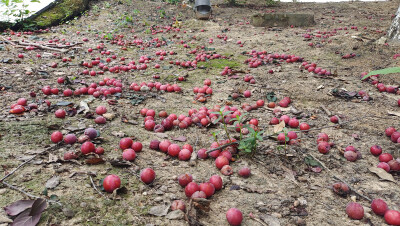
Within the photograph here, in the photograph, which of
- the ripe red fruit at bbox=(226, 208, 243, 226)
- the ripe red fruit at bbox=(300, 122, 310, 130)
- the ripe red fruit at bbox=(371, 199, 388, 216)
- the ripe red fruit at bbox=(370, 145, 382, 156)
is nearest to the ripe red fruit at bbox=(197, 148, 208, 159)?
the ripe red fruit at bbox=(226, 208, 243, 226)

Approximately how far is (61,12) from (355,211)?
1419cm

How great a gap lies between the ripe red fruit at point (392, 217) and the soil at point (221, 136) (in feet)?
0.27

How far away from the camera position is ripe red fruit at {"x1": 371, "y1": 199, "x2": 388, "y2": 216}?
6.54 feet

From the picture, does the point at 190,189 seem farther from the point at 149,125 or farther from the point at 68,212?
the point at 149,125

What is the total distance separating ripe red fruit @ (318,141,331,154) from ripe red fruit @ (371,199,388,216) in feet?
2.72

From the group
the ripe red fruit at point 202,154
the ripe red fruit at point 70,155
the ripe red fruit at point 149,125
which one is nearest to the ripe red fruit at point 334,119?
the ripe red fruit at point 202,154

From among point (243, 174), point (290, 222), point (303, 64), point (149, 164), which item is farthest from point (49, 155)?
point (303, 64)

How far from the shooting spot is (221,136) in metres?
3.26

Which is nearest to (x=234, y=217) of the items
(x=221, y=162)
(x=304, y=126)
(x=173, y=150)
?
(x=221, y=162)

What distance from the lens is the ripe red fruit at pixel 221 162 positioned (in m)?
2.58

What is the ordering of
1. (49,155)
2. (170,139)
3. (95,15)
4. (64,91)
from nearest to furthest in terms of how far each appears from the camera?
(49,155) → (170,139) → (64,91) → (95,15)

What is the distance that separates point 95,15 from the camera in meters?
12.5

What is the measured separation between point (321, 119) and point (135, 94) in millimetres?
3329

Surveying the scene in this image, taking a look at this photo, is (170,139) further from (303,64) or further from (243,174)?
(303,64)
